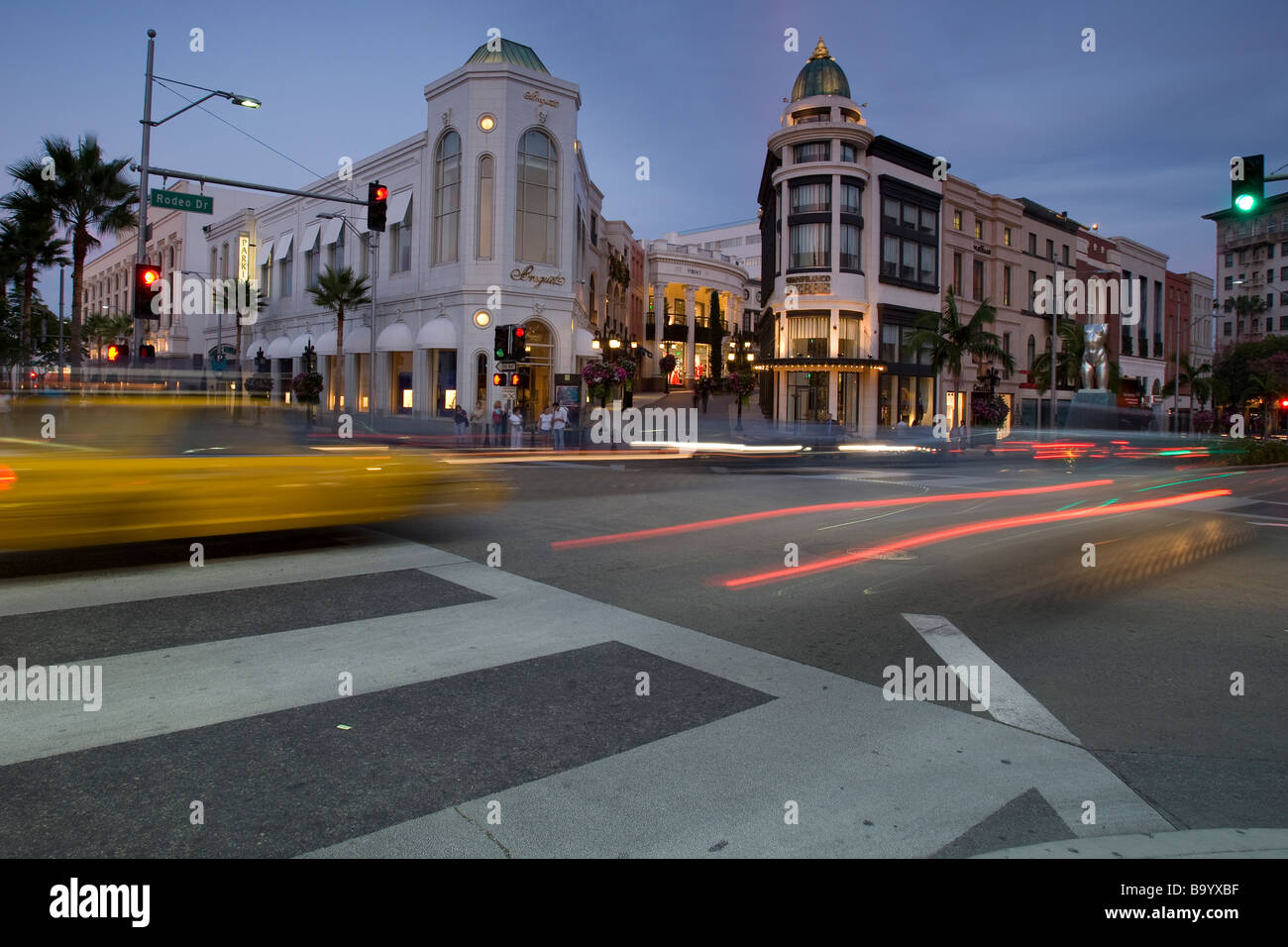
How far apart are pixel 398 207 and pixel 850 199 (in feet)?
80.0

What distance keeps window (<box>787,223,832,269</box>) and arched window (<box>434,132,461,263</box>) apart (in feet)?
63.3

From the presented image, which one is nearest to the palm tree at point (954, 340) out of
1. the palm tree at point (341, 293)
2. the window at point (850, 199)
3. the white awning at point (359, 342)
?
the window at point (850, 199)

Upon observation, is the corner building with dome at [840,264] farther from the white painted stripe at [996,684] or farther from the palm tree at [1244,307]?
the palm tree at [1244,307]

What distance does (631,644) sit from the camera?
18.6 ft

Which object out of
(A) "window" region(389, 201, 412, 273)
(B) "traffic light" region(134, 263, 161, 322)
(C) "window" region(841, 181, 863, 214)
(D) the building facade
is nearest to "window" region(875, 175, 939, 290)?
→ (C) "window" region(841, 181, 863, 214)

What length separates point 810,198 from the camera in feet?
154

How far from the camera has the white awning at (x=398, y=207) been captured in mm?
41031

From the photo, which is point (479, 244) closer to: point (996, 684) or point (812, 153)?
point (812, 153)

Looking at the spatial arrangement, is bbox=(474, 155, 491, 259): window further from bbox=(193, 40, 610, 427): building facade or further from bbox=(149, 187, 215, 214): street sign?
bbox=(149, 187, 215, 214): street sign

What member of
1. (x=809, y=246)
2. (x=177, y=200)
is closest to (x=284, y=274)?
(x=809, y=246)

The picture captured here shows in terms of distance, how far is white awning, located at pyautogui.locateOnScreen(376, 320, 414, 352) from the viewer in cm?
4050

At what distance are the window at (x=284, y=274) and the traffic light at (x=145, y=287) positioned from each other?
38.6m
